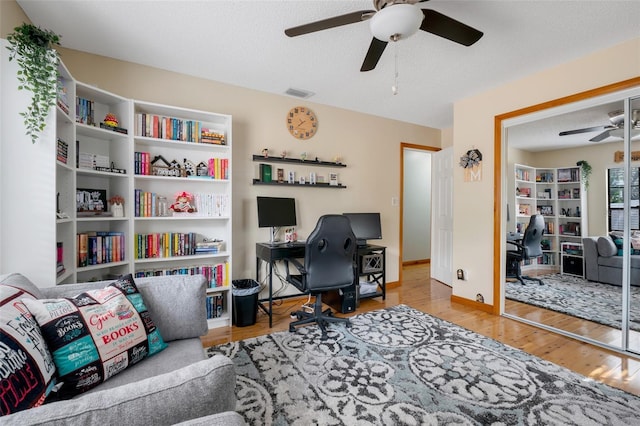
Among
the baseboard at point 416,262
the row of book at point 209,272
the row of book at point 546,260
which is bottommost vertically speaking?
the baseboard at point 416,262

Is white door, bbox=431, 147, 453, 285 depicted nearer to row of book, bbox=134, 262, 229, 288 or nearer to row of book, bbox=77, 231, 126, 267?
row of book, bbox=134, 262, 229, 288

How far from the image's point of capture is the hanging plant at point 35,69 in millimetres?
1577

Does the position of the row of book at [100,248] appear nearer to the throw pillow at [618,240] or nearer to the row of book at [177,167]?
the row of book at [177,167]

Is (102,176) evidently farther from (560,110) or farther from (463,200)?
(560,110)

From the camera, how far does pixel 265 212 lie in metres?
3.14

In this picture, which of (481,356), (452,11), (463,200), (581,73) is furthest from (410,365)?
(581,73)

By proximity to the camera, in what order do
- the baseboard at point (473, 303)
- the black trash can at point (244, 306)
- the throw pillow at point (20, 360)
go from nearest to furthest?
1. the throw pillow at point (20, 360)
2. the black trash can at point (244, 306)
3. the baseboard at point (473, 303)

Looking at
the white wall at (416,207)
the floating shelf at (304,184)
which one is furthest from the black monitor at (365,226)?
the white wall at (416,207)

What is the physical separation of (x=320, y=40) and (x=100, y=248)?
8.12 feet

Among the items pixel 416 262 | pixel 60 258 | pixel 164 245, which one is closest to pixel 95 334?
pixel 60 258

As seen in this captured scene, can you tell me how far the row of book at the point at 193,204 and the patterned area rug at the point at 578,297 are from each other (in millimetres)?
3229

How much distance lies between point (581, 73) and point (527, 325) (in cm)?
240

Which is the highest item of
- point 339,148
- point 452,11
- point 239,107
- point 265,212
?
point 452,11

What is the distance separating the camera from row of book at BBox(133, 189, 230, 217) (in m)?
2.57
